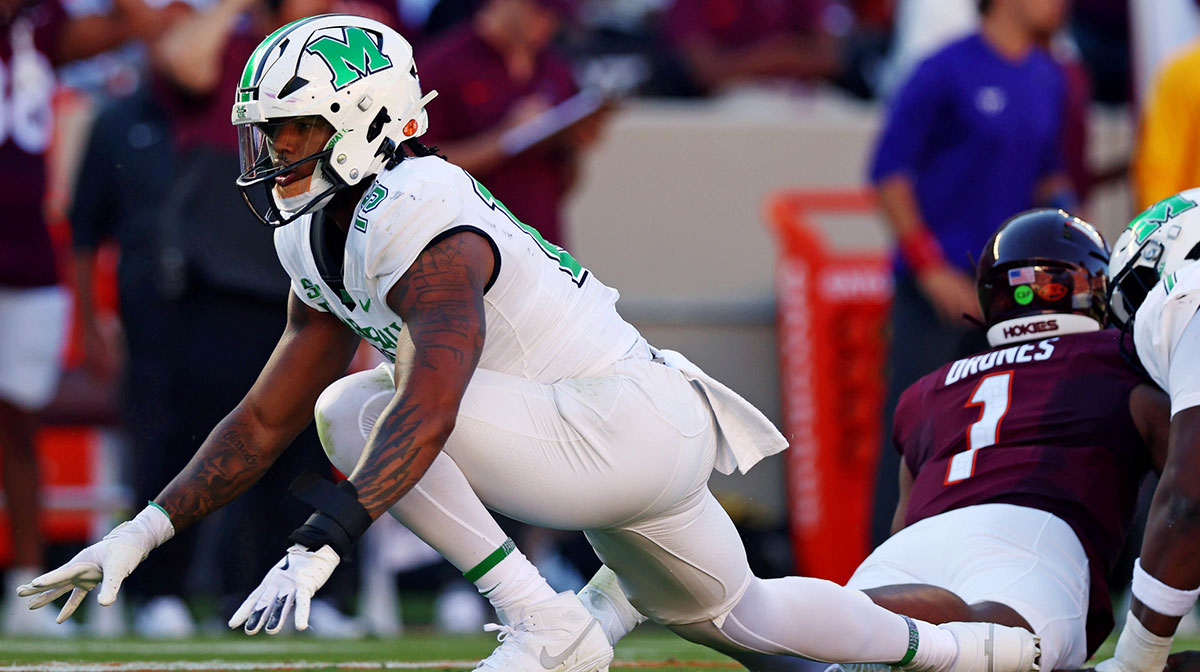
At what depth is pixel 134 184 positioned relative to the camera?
7.09 m

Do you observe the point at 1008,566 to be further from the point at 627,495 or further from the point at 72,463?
the point at 72,463

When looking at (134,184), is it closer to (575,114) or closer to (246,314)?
(246,314)

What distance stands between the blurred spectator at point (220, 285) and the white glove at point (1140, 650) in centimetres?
315

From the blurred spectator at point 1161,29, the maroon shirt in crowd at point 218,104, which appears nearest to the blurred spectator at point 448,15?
the maroon shirt in crowd at point 218,104

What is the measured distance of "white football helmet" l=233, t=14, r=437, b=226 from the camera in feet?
11.8

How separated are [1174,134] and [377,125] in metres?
4.19

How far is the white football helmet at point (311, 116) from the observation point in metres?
3.58

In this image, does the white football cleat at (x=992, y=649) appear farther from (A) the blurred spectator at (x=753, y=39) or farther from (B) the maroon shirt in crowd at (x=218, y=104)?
(A) the blurred spectator at (x=753, y=39)

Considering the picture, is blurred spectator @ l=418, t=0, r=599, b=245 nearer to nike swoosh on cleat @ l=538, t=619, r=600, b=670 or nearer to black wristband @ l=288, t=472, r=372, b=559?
nike swoosh on cleat @ l=538, t=619, r=600, b=670

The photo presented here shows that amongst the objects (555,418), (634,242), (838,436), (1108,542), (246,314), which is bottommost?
(838,436)

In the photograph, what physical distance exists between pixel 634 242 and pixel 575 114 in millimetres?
2209

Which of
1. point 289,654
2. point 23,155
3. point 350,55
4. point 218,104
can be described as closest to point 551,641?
point 350,55

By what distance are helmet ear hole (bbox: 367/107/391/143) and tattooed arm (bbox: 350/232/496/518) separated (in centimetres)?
36

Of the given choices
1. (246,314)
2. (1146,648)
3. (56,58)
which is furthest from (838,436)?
(1146,648)
